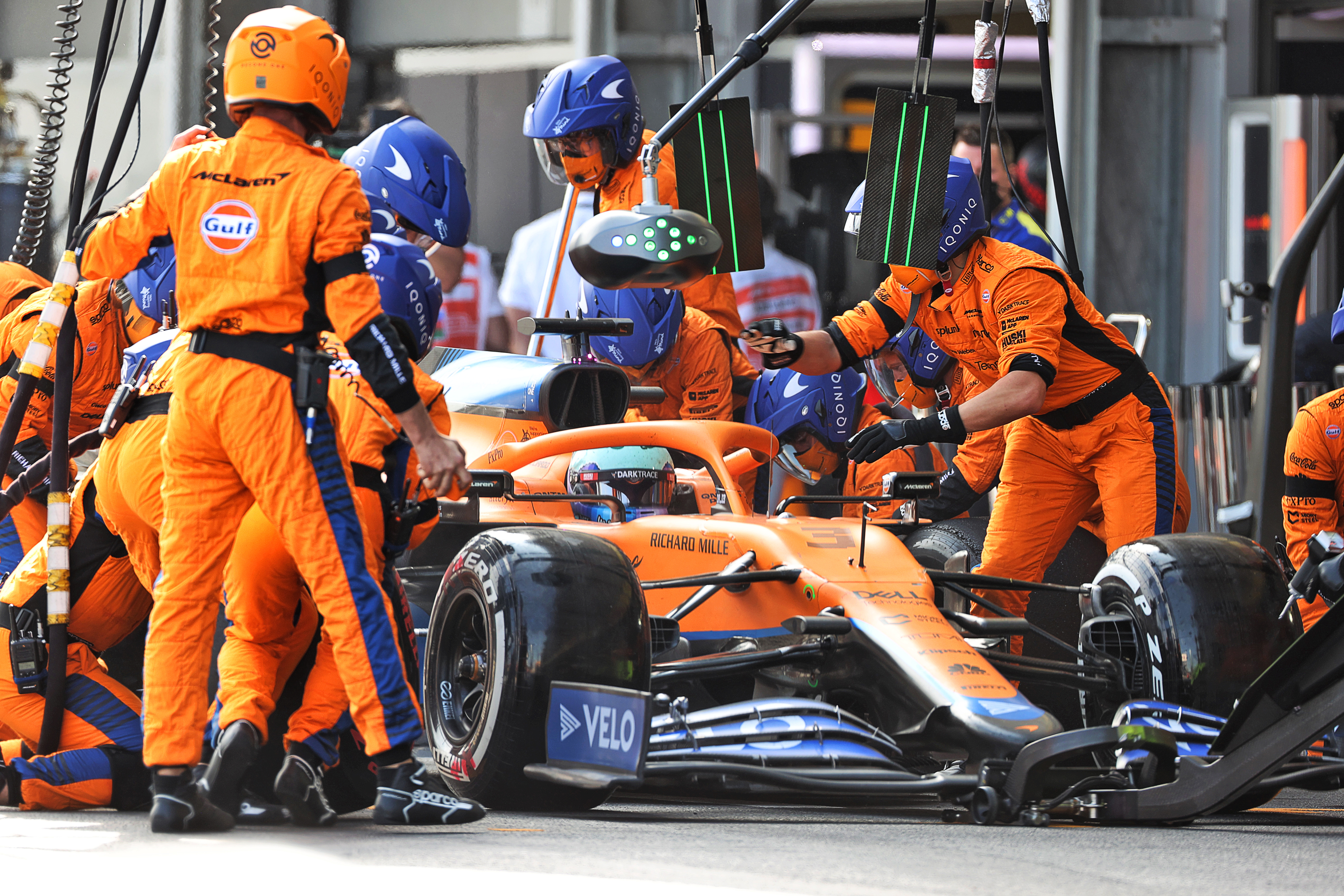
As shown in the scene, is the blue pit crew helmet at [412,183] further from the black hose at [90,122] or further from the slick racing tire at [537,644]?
the slick racing tire at [537,644]

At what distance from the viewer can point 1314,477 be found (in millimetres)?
6828

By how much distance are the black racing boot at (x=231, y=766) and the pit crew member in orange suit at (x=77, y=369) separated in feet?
4.99

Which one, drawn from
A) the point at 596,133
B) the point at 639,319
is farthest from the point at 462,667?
the point at 596,133

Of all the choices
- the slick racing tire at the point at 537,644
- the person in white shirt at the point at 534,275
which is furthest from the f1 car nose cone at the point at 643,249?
the person in white shirt at the point at 534,275

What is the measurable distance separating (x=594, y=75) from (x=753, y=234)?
1.15 m

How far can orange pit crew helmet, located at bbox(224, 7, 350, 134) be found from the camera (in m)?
4.38

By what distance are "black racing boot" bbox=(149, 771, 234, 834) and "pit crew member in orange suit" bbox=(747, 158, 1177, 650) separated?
2750 millimetres

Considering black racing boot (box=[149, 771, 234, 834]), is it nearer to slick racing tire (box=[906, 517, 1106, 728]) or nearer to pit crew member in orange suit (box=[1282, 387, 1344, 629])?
slick racing tire (box=[906, 517, 1106, 728])

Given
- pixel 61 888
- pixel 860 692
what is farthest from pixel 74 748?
pixel 860 692

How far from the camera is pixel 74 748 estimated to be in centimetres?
495

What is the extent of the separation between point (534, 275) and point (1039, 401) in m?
4.36

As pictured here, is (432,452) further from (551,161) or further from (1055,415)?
(551,161)

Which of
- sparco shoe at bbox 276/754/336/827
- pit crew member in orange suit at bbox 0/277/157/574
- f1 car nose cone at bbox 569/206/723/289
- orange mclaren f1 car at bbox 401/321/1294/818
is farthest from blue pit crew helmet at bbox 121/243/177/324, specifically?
sparco shoe at bbox 276/754/336/827

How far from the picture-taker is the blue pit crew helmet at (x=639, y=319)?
7297 millimetres
